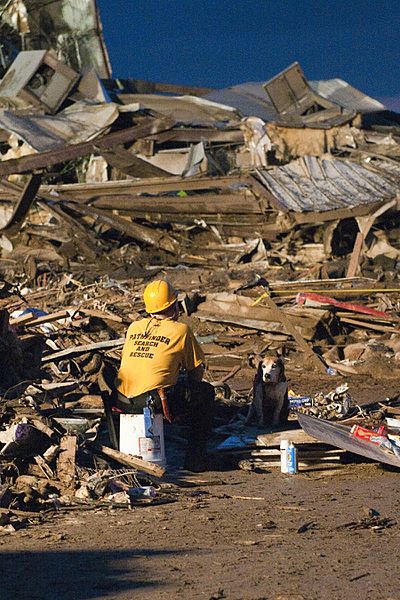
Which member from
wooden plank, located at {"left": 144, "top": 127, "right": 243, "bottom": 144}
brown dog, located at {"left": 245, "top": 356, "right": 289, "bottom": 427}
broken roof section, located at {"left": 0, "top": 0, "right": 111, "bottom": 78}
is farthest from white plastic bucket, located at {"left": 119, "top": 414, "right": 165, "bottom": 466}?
broken roof section, located at {"left": 0, "top": 0, "right": 111, "bottom": 78}

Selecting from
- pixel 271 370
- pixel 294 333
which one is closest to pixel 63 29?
pixel 294 333

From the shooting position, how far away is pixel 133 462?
8.15 m

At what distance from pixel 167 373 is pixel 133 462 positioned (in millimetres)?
910

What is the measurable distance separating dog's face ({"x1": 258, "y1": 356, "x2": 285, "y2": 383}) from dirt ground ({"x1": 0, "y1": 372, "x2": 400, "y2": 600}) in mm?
1626

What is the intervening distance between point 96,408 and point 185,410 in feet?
3.69

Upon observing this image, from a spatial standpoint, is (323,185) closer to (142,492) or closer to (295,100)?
(295,100)

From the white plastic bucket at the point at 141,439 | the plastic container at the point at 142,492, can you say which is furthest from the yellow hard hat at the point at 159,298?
the plastic container at the point at 142,492

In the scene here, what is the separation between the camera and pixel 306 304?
49.2 feet

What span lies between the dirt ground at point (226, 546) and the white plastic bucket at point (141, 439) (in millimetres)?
411

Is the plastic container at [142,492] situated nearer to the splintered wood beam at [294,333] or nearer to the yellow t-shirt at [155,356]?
the yellow t-shirt at [155,356]

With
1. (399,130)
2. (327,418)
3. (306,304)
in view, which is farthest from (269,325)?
(399,130)

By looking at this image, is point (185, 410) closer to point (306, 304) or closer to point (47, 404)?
point (47, 404)

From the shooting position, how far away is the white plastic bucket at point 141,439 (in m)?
8.46

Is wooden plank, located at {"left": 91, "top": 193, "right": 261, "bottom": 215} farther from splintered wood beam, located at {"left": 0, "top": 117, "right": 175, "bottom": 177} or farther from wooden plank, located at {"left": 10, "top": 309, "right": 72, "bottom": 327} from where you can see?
wooden plank, located at {"left": 10, "top": 309, "right": 72, "bottom": 327}
